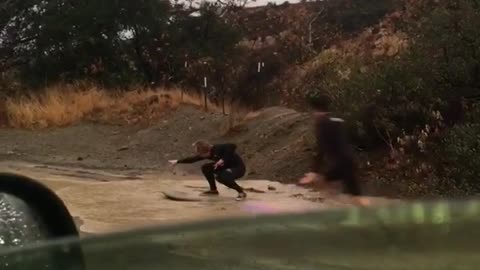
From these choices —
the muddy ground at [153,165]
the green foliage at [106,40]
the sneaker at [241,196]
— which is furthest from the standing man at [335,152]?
the green foliage at [106,40]

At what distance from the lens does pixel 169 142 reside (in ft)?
78.5

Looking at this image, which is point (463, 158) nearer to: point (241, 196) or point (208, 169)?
point (241, 196)

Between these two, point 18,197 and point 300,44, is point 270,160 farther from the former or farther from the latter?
point 300,44

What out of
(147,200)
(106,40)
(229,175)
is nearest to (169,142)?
(106,40)

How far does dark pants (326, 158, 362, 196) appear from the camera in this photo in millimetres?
9805

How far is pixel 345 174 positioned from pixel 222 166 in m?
4.41

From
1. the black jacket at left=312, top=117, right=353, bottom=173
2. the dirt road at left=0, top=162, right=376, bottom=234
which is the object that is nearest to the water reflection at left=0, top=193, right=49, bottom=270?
the dirt road at left=0, top=162, right=376, bottom=234

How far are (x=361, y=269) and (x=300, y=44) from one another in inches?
1405

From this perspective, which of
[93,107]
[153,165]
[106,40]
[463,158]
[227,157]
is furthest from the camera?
[106,40]

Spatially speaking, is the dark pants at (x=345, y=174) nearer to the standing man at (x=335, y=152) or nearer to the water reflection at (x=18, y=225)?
the standing man at (x=335, y=152)

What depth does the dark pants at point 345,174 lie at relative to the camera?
9.80 metres

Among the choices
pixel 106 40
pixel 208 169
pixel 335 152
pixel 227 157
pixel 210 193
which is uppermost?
Result: pixel 106 40

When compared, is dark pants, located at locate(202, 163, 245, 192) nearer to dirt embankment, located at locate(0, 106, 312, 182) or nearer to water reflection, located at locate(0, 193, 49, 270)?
dirt embankment, located at locate(0, 106, 312, 182)

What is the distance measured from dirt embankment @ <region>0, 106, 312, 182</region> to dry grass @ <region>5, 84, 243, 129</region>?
0.60 metres
